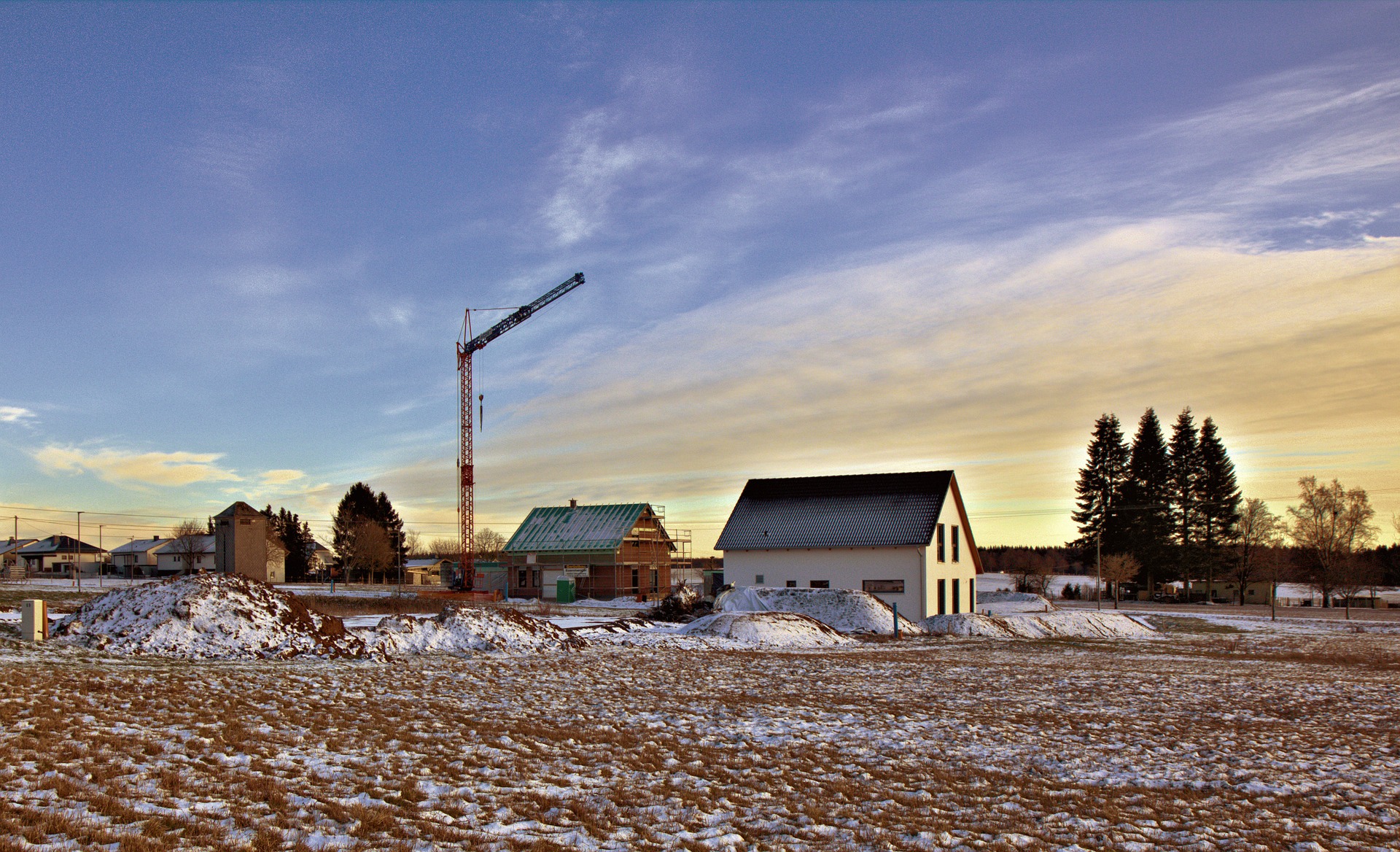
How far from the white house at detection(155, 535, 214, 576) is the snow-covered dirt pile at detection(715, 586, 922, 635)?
84.6 m

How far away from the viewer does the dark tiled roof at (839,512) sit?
4466cm

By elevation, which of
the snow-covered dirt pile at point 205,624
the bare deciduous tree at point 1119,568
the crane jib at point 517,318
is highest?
the crane jib at point 517,318

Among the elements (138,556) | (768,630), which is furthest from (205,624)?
(138,556)

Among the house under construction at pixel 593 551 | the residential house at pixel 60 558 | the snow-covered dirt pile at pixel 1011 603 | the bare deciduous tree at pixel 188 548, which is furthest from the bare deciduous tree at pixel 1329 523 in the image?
the residential house at pixel 60 558

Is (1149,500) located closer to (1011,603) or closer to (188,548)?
(1011,603)

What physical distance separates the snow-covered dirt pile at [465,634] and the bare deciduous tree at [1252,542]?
77.3m

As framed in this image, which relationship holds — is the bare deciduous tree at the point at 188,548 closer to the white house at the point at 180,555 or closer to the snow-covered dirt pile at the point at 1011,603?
the white house at the point at 180,555

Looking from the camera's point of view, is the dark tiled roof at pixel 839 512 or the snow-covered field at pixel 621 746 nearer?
the snow-covered field at pixel 621 746

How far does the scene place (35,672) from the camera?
15312 millimetres

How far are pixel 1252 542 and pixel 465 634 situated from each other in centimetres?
8481

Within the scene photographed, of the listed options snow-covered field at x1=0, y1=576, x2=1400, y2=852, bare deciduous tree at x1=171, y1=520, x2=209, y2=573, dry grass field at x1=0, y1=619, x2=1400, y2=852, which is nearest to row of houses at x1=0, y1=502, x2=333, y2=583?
bare deciduous tree at x1=171, y1=520, x2=209, y2=573

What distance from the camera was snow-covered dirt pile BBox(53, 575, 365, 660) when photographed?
2000cm

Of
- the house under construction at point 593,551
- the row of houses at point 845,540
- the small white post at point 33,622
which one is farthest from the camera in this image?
the house under construction at point 593,551

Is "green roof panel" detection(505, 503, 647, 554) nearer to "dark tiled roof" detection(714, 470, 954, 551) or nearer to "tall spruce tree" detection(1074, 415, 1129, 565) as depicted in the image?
"dark tiled roof" detection(714, 470, 954, 551)
